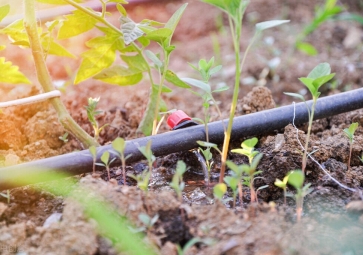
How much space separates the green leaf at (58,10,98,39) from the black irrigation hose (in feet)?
1.28

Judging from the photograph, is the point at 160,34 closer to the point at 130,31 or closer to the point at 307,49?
the point at 130,31

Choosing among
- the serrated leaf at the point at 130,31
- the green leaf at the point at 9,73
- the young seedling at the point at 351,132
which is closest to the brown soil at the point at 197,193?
the young seedling at the point at 351,132

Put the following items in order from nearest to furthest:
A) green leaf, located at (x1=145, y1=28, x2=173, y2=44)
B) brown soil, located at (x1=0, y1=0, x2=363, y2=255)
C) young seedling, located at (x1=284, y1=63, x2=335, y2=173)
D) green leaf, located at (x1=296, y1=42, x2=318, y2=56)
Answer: brown soil, located at (x1=0, y1=0, x2=363, y2=255)
young seedling, located at (x1=284, y1=63, x2=335, y2=173)
green leaf, located at (x1=145, y1=28, x2=173, y2=44)
green leaf, located at (x1=296, y1=42, x2=318, y2=56)

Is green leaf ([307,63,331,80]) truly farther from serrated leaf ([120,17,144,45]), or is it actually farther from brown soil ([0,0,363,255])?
serrated leaf ([120,17,144,45])

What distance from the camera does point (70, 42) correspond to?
3.08m

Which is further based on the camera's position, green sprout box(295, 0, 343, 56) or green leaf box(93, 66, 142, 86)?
green sprout box(295, 0, 343, 56)

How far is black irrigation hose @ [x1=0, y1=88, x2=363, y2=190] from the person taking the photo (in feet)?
3.98

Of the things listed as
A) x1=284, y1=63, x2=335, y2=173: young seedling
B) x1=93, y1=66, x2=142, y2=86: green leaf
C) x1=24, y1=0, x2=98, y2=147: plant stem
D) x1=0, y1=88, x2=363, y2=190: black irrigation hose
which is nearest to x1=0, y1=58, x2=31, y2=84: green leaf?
x1=24, y1=0, x2=98, y2=147: plant stem

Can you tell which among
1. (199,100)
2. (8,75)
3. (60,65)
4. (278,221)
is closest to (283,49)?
(199,100)

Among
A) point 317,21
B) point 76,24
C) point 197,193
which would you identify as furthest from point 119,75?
point 317,21

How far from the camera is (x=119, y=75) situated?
1.54 metres

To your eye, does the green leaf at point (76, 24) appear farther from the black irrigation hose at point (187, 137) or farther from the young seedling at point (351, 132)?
the young seedling at point (351, 132)

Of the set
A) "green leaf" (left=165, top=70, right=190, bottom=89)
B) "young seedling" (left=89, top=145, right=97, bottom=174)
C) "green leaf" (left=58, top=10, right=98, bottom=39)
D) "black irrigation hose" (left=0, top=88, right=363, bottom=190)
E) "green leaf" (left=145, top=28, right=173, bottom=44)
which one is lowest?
"black irrigation hose" (left=0, top=88, right=363, bottom=190)

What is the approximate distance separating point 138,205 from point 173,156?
49 cm
